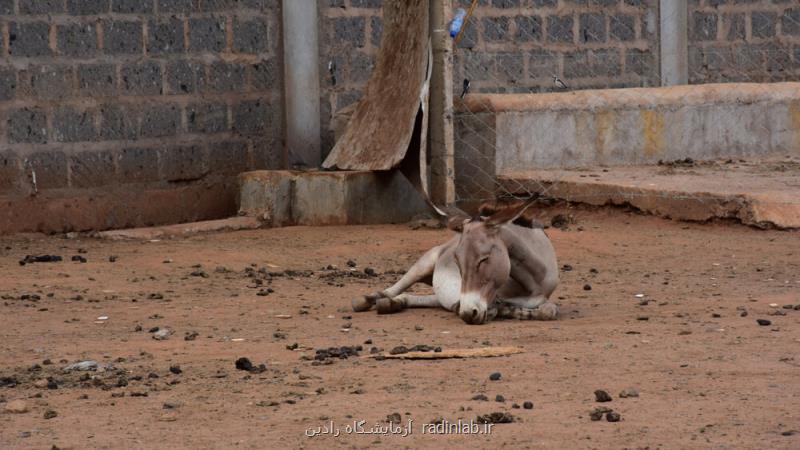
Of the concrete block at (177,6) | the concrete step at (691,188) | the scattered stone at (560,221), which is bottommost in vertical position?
the scattered stone at (560,221)

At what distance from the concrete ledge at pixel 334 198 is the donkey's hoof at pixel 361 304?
3.84 m

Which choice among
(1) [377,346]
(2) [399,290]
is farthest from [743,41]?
(1) [377,346]

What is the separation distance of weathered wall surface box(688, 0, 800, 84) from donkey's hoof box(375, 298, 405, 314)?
7992 millimetres

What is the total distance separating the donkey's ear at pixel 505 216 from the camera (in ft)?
24.5

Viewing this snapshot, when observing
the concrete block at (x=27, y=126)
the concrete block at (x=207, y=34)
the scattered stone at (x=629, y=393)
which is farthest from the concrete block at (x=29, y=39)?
the scattered stone at (x=629, y=393)

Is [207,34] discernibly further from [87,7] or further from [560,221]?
[560,221]

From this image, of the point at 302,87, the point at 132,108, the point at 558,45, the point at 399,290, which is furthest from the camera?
the point at 558,45

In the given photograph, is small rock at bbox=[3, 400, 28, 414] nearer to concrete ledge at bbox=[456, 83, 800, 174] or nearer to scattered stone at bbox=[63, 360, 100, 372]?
scattered stone at bbox=[63, 360, 100, 372]

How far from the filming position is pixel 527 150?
12539 millimetres

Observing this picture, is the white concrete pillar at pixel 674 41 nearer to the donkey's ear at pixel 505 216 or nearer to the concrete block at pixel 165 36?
the concrete block at pixel 165 36

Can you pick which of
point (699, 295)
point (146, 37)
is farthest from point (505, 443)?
point (146, 37)

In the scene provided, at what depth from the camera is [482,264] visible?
7.37 meters

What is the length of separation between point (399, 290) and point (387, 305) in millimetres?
285

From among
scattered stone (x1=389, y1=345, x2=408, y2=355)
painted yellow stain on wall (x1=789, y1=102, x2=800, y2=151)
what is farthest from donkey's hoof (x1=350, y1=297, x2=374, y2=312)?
painted yellow stain on wall (x1=789, y1=102, x2=800, y2=151)
